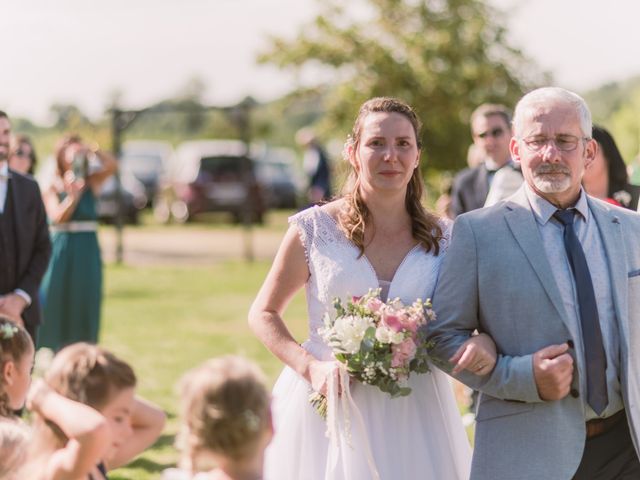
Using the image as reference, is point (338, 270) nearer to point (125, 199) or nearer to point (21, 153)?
point (21, 153)

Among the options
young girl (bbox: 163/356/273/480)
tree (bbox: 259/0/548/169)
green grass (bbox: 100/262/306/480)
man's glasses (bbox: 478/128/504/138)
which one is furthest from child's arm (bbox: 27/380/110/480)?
tree (bbox: 259/0/548/169)

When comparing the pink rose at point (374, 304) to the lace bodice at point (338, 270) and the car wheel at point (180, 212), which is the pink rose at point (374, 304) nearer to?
the lace bodice at point (338, 270)

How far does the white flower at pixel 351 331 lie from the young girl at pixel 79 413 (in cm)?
96

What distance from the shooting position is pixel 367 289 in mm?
4961

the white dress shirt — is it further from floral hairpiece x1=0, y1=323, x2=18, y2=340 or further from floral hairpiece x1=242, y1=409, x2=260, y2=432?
floral hairpiece x1=242, y1=409, x2=260, y2=432

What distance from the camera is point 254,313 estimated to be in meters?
5.09

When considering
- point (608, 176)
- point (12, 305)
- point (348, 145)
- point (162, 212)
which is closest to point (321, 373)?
point (348, 145)

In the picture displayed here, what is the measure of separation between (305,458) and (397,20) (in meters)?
19.7

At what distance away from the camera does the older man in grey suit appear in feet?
14.0

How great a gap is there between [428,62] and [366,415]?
18.9 meters

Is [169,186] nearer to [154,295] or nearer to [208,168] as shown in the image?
[208,168]

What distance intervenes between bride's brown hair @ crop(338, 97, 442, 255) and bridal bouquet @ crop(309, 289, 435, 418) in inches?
15.8

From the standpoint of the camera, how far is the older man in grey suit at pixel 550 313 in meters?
4.28

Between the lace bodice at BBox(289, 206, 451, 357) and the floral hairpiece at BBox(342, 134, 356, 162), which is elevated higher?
the floral hairpiece at BBox(342, 134, 356, 162)
